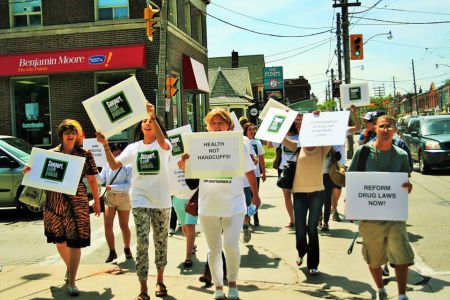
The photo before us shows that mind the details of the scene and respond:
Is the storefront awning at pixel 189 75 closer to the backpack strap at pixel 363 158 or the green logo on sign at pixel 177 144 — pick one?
the green logo on sign at pixel 177 144

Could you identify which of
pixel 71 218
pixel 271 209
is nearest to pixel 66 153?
pixel 71 218

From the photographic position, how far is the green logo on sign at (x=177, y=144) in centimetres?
654

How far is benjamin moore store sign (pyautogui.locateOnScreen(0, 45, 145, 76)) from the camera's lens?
19.0 metres

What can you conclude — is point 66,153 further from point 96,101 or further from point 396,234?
point 396,234

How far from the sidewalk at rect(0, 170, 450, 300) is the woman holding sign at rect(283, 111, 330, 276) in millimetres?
296

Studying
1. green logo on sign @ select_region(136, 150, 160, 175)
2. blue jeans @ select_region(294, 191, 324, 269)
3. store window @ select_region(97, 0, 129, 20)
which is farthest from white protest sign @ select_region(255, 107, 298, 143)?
store window @ select_region(97, 0, 129, 20)

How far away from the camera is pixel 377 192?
4.64 meters

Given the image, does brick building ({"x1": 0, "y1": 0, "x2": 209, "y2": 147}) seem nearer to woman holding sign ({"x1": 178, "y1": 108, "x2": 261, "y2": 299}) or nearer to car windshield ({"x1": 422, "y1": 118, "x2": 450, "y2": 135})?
car windshield ({"x1": 422, "y1": 118, "x2": 450, "y2": 135})

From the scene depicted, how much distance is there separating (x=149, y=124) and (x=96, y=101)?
601 mm

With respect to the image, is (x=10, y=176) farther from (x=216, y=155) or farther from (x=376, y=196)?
(x=376, y=196)

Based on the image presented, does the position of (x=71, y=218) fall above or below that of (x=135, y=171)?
below

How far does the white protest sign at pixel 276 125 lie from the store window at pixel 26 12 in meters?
17.1

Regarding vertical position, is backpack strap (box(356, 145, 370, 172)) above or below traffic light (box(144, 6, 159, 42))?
below

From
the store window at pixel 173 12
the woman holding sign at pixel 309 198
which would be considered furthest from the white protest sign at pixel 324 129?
the store window at pixel 173 12
